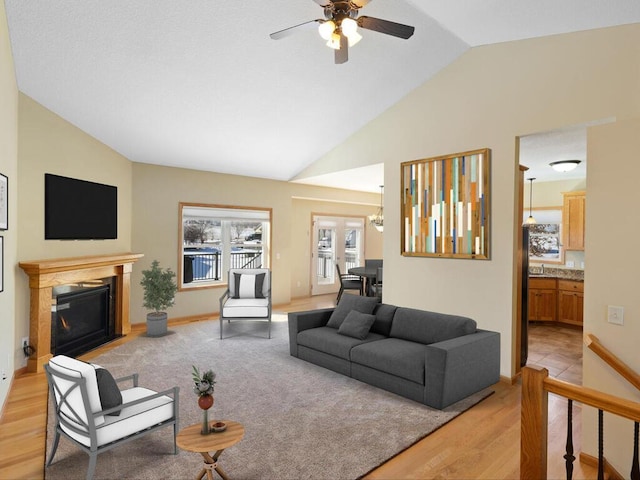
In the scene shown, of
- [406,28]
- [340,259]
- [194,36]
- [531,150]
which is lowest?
[340,259]

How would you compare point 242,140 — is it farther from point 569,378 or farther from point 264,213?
point 569,378

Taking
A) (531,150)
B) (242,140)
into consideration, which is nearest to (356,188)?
(242,140)

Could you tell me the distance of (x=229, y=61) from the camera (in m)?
4.12

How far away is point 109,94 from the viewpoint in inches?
173

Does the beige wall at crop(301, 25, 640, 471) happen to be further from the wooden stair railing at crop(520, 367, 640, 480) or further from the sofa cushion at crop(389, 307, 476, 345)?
the wooden stair railing at crop(520, 367, 640, 480)

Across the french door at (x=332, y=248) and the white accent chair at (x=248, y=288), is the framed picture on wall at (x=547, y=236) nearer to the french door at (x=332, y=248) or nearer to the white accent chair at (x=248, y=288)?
the french door at (x=332, y=248)

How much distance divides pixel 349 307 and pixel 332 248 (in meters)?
5.18

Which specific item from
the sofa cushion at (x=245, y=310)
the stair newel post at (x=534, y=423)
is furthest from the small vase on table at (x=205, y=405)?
the sofa cushion at (x=245, y=310)

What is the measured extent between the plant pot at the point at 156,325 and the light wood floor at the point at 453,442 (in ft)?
5.64

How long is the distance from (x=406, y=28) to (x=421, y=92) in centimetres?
242

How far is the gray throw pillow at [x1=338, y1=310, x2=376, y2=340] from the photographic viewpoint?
4.45 meters

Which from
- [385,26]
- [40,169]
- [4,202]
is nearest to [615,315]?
[385,26]

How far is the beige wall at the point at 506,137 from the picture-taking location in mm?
2773

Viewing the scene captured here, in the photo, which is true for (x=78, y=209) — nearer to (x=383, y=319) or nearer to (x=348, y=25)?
(x=383, y=319)
